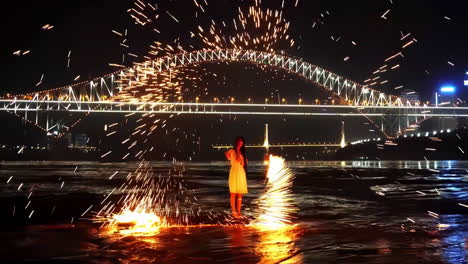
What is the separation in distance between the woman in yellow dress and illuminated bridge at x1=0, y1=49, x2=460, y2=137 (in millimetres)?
66682

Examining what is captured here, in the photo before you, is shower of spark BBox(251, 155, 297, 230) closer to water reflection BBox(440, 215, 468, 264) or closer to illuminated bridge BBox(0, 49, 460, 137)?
water reflection BBox(440, 215, 468, 264)

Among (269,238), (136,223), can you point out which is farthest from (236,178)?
(269,238)

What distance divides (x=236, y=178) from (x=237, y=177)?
27mm

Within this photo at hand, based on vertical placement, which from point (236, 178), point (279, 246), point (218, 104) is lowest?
point (279, 246)

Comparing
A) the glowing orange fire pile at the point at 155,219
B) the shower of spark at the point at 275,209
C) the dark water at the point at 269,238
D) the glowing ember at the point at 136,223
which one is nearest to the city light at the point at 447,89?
the shower of spark at the point at 275,209

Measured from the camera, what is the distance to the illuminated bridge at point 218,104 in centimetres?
8581

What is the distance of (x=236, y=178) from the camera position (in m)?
11.6

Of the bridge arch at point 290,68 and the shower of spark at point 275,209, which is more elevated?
the bridge arch at point 290,68

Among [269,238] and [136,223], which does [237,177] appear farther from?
[269,238]

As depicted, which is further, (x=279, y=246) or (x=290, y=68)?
(x=290, y=68)

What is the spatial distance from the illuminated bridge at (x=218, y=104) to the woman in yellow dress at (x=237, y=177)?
6668cm

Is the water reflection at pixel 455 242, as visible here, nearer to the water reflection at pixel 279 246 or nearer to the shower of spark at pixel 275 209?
the water reflection at pixel 279 246

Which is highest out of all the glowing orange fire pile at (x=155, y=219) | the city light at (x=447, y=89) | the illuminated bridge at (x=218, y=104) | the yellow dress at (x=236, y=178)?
the city light at (x=447, y=89)


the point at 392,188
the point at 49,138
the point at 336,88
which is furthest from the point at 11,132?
the point at 392,188
